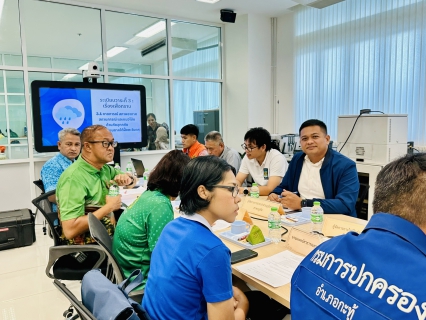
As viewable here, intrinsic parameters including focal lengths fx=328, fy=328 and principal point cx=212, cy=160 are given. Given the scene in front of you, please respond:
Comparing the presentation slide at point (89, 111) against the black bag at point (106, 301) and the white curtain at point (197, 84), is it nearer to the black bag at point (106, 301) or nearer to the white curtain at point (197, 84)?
the white curtain at point (197, 84)

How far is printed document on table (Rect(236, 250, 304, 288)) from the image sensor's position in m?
1.32

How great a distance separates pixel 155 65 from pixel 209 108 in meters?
1.24

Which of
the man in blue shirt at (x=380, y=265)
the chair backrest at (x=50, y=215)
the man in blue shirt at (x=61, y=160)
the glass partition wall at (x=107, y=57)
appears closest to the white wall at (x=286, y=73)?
the glass partition wall at (x=107, y=57)

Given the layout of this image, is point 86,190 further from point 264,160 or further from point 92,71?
point 92,71

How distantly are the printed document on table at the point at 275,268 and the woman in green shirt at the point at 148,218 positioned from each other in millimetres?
439

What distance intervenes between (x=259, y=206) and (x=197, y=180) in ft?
3.37

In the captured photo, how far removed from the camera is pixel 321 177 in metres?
2.42

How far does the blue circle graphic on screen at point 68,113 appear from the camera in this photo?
14.6 ft

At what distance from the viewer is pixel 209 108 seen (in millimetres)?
6098

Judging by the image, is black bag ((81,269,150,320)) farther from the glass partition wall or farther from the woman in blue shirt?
the glass partition wall

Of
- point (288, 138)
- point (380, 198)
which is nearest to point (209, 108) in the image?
point (288, 138)

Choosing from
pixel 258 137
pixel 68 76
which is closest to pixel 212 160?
pixel 258 137

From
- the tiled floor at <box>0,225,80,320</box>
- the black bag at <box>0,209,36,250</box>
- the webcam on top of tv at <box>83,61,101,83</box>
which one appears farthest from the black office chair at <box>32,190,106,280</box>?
the webcam on top of tv at <box>83,61,101,83</box>

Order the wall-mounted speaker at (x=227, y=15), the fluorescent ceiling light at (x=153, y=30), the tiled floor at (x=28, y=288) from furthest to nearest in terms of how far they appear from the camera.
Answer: the fluorescent ceiling light at (x=153, y=30)
the wall-mounted speaker at (x=227, y=15)
the tiled floor at (x=28, y=288)
